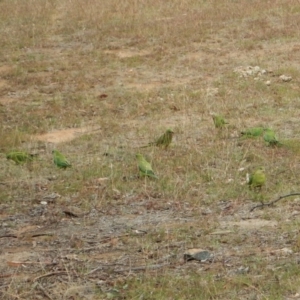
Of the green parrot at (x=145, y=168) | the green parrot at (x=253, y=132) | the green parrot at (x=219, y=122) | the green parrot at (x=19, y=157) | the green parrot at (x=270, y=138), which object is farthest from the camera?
the green parrot at (x=219, y=122)

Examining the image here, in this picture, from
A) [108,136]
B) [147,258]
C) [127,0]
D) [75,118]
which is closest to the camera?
[147,258]

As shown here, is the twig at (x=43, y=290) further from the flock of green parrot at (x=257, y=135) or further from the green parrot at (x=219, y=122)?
the green parrot at (x=219, y=122)

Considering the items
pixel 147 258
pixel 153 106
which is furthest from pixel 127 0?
pixel 147 258

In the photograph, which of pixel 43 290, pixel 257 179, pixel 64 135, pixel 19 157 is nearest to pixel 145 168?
pixel 257 179

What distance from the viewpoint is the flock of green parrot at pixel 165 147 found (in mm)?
5825

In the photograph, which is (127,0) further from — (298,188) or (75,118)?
(298,188)

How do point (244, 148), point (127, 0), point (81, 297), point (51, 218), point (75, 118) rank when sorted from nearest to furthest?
1. point (81, 297)
2. point (51, 218)
3. point (244, 148)
4. point (75, 118)
5. point (127, 0)

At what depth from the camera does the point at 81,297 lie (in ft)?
13.8

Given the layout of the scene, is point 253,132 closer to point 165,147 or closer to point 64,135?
point 165,147

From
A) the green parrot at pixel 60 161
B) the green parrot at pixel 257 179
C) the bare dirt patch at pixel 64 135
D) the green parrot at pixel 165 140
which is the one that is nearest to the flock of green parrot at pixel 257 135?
the green parrot at pixel 257 179

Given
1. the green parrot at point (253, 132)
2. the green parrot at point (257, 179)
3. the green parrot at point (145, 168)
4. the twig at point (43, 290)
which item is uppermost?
the twig at point (43, 290)

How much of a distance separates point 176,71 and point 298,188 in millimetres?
4762

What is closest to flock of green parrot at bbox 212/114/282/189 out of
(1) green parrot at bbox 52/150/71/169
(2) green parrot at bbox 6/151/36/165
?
(1) green parrot at bbox 52/150/71/169

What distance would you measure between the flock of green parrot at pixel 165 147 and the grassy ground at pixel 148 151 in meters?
0.08
